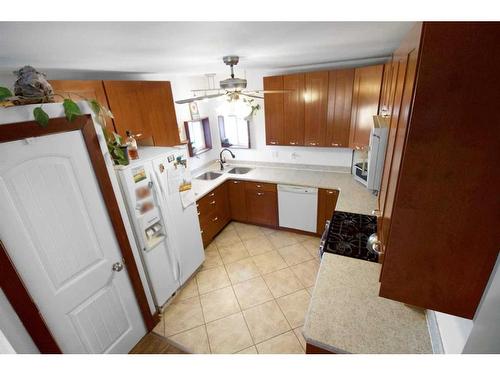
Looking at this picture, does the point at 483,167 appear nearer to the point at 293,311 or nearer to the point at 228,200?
the point at 293,311

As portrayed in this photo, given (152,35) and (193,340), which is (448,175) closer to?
(152,35)

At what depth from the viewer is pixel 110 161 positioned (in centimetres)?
165

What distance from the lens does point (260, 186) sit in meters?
Result: 3.36

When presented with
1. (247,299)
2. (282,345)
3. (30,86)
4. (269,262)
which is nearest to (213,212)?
(269,262)

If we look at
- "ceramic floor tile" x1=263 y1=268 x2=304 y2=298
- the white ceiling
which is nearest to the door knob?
the white ceiling

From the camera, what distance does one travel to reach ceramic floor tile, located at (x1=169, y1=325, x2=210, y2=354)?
1973mm

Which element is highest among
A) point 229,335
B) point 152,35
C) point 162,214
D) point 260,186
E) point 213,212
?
point 152,35

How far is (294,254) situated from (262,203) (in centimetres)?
88

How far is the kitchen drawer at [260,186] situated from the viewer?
10.8 ft

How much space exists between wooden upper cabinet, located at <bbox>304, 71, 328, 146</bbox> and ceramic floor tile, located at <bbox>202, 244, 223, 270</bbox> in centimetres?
199

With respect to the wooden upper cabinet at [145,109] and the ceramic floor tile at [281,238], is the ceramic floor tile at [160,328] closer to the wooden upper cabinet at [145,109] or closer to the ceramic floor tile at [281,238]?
the ceramic floor tile at [281,238]

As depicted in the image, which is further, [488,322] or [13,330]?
[13,330]
